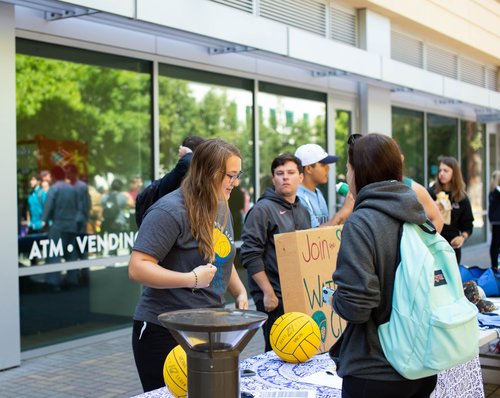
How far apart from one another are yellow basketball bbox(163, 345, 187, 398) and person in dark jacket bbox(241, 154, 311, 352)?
1.69 metres

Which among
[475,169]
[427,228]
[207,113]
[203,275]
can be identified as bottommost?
[203,275]

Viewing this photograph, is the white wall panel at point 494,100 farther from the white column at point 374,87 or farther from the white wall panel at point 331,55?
the white wall panel at point 331,55

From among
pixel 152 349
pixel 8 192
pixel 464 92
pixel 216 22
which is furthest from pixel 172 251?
pixel 464 92

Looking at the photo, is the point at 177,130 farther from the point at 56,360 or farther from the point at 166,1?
the point at 56,360

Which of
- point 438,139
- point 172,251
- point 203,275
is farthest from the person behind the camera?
point 438,139

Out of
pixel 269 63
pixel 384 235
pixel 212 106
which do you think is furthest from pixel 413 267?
pixel 269 63

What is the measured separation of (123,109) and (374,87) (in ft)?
18.3

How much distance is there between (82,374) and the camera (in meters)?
6.68

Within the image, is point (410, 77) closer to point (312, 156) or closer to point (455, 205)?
point (455, 205)

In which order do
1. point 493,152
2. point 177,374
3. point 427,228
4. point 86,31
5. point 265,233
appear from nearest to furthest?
1. point 427,228
2. point 177,374
3. point 265,233
4. point 86,31
5. point 493,152

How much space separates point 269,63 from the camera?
10.4 m

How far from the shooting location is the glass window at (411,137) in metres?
14.1

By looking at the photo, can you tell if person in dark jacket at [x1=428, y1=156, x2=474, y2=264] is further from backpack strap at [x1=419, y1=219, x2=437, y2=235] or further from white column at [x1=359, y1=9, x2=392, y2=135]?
backpack strap at [x1=419, y1=219, x2=437, y2=235]

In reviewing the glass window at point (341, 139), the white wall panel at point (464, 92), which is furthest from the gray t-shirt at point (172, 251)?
the white wall panel at point (464, 92)
